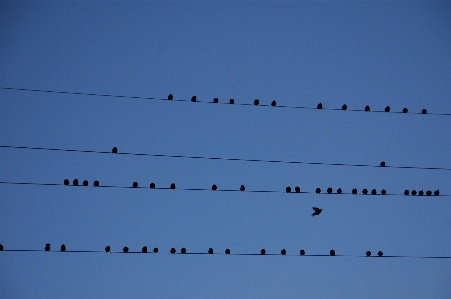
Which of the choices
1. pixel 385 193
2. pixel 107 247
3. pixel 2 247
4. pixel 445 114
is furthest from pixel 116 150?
pixel 445 114

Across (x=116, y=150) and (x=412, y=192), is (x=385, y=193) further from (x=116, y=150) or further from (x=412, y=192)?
(x=116, y=150)

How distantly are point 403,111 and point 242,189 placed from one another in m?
4.10

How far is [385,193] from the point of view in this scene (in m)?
13.3

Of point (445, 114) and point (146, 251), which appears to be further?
point (445, 114)

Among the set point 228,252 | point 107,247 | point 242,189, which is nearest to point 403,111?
point 242,189

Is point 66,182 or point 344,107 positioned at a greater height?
point 344,107

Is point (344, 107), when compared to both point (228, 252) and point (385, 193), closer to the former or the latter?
point (385, 193)

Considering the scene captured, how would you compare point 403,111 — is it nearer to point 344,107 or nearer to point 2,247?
point 344,107

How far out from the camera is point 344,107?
12.7 meters

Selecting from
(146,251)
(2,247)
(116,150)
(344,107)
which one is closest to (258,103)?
(344,107)

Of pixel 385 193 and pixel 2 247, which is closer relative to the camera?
pixel 2 247

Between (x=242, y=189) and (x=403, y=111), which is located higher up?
(x=403, y=111)

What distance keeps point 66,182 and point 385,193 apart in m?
7.16

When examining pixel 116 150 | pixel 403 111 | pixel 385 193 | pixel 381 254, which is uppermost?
pixel 403 111
